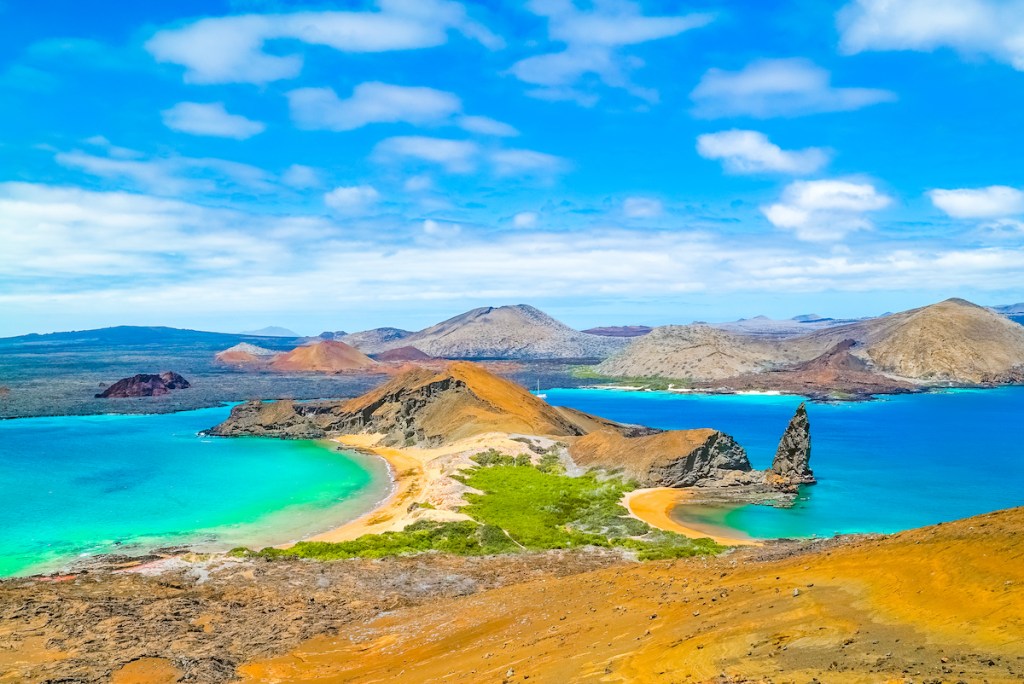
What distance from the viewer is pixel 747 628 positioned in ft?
44.2

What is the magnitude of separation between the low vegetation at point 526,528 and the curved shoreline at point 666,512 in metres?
1.14

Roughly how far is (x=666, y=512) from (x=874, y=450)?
156 feet

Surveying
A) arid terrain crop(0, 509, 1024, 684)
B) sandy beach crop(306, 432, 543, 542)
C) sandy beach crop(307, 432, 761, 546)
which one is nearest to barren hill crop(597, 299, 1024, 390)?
sandy beach crop(306, 432, 543, 542)

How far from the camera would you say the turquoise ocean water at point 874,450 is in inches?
1875

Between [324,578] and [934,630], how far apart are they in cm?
2257

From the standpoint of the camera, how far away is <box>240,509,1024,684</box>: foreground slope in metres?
11.1

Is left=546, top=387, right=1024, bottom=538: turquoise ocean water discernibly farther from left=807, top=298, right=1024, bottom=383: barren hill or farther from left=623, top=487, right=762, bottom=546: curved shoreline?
left=807, top=298, right=1024, bottom=383: barren hill

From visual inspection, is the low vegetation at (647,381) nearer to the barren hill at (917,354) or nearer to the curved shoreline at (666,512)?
the barren hill at (917,354)

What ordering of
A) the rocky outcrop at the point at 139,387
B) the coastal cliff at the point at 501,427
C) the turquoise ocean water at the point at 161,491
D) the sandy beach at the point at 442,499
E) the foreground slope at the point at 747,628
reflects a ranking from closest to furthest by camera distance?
the foreground slope at the point at 747,628 → the sandy beach at the point at 442,499 → the turquoise ocean water at the point at 161,491 → the coastal cliff at the point at 501,427 → the rocky outcrop at the point at 139,387

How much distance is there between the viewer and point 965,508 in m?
51.2

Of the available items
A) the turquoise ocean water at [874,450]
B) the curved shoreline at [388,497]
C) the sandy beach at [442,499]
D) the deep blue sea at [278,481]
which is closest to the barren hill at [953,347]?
the turquoise ocean water at [874,450]

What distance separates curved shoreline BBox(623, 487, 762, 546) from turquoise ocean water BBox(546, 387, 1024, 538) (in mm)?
1504

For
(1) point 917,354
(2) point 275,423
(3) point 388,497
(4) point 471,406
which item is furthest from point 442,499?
(1) point 917,354

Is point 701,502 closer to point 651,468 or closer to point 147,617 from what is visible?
point 651,468
